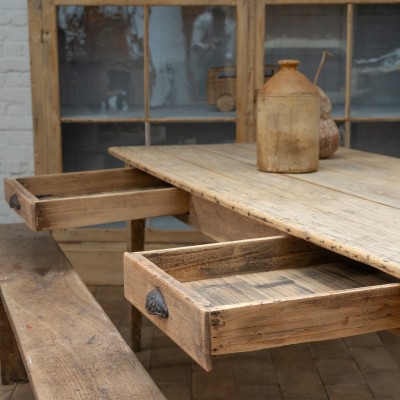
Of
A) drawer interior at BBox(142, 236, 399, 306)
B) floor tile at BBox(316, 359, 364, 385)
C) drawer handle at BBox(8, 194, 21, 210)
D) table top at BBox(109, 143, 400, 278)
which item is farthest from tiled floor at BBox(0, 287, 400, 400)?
drawer interior at BBox(142, 236, 399, 306)

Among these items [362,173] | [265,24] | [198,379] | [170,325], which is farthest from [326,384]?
[265,24]

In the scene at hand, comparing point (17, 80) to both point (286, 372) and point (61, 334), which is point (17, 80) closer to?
point (286, 372)

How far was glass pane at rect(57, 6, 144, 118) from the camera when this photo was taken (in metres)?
3.76

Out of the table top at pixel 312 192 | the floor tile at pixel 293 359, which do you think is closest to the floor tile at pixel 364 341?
the floor tile at pixel 293 359

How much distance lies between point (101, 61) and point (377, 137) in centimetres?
140

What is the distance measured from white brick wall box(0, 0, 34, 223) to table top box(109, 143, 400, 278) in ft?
3.49

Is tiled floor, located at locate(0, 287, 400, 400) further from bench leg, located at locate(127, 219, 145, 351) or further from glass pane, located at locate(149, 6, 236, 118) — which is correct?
glass pane, located at locate(149, 6, 236, 118)

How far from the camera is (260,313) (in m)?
1.26

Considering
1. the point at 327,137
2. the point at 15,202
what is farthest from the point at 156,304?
the point at 327,137

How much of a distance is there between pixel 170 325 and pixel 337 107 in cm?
263

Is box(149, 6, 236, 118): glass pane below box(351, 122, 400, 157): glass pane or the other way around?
the other way around

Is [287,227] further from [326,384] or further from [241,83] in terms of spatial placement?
[241,83]

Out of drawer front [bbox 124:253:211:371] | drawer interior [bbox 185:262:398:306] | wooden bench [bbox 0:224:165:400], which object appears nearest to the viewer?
drawer front [bbox 124:253:211:371]

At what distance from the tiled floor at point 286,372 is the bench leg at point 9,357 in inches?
1.5
